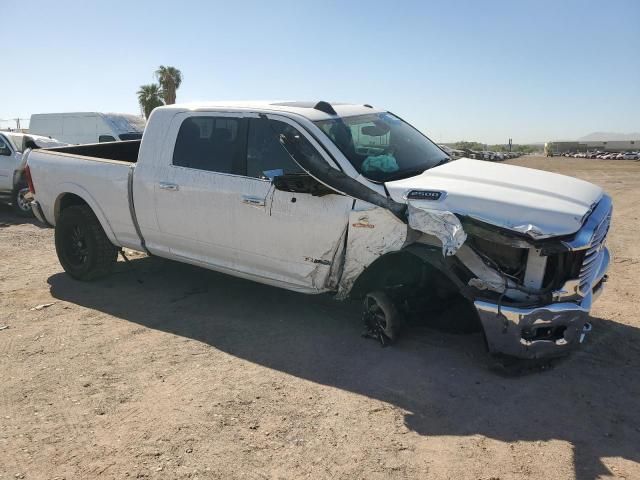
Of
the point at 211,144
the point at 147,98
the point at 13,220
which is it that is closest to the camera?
the point at 211,144

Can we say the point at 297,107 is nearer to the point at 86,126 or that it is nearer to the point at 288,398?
the point at 288,398

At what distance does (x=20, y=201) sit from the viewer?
35.9 ft

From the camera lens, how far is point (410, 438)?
321 centimetres

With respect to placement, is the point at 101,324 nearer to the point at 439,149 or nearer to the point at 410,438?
the point at 410,438

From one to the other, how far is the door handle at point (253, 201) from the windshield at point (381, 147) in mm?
800

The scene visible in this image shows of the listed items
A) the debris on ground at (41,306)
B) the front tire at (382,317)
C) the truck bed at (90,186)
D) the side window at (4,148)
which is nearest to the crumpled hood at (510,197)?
the front tire at (382,317)

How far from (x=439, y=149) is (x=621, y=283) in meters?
2.58

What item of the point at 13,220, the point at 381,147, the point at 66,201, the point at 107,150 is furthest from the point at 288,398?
the point at 13,220

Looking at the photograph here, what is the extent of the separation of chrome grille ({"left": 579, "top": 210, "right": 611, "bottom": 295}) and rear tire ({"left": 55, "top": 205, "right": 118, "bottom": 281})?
16.1ft

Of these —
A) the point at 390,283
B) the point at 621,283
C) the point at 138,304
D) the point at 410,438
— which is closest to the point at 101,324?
the point at 138,304

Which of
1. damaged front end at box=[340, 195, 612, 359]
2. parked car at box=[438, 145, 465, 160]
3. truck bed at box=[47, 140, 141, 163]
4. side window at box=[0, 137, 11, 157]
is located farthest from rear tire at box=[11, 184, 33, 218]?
damaged front end at box=[340, 195, 612, 359]

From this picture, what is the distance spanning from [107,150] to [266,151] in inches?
144

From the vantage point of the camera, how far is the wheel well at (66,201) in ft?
20.9

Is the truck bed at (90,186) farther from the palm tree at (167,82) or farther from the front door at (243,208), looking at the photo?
the palm tree at (167,82)
